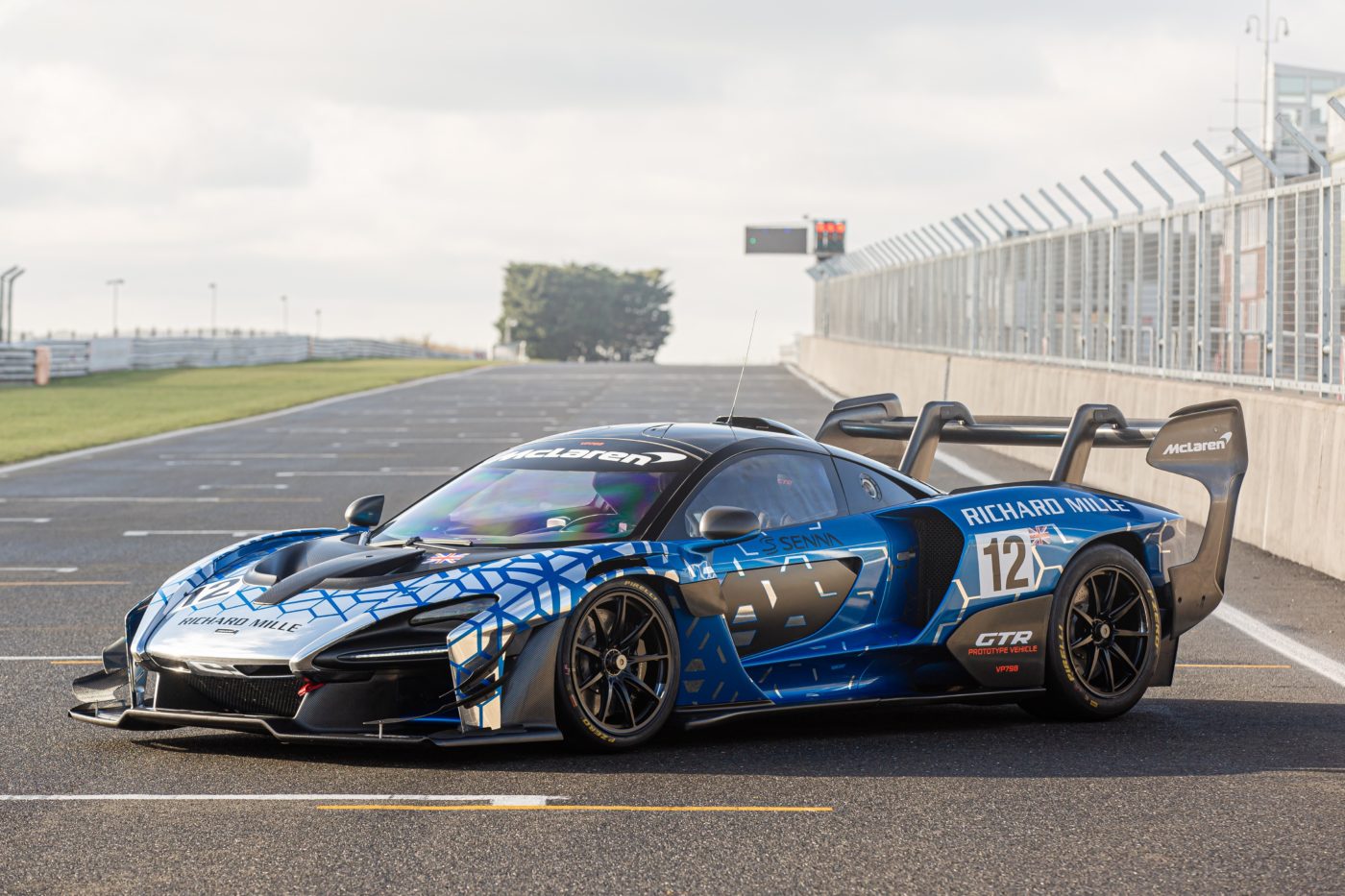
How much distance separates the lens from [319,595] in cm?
684

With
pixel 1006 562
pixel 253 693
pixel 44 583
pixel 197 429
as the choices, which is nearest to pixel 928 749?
pixel 1006 562

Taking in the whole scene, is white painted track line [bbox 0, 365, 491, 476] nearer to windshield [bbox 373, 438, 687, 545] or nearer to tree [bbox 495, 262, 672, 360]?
windshield [bbox 373, 438, 687, 545]

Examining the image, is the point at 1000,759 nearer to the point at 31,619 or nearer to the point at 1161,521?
the point at 1161,521

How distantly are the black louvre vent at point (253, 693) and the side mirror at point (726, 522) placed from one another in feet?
5.26

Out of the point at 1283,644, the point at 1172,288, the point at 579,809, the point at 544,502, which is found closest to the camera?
the point at 579,809

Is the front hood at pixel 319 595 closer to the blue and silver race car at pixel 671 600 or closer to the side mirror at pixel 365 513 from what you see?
the blue and silver race car at pixel 671 600

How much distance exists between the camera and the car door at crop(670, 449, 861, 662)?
24.1 feet

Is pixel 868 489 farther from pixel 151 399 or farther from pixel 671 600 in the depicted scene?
pixel 151 399

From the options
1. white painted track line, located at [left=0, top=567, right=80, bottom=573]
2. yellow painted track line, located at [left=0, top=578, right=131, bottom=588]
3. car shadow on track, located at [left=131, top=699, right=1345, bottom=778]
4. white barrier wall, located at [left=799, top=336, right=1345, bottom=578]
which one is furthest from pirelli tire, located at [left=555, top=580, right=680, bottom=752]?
white painted track line, located at [left=0, top=567, right=80, bottom=573]

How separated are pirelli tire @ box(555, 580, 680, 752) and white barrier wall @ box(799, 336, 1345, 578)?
690 cm

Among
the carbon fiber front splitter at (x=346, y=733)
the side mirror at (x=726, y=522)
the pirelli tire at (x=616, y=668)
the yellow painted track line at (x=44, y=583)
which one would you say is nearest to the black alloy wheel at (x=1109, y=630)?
the side mirror at (x=726, y=522)

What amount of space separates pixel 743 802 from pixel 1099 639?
244cm

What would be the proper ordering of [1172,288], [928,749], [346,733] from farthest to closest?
[1172,288] < [928,749] < [346,733]

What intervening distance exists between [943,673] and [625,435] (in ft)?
5.39
